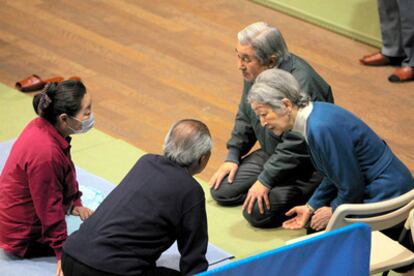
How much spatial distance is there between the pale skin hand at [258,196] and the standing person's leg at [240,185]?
161mm

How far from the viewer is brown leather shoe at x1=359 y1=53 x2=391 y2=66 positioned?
21.6 ft

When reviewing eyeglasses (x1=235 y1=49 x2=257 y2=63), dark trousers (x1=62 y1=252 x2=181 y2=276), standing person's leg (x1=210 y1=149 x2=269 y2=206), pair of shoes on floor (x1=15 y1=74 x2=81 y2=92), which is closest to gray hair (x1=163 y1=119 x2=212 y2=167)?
dark trousers (x1=62 y1=252 x2=181 y2=276)

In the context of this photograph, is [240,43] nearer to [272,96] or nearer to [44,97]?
[272,96]

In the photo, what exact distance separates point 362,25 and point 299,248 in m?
4.16

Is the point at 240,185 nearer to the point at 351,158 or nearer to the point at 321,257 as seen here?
the point at 351,158

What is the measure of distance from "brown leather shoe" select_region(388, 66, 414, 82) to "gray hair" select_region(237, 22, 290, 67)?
2147 millimetres

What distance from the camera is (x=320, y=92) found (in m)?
4.45

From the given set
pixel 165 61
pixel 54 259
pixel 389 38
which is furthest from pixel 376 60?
pixel 54 259

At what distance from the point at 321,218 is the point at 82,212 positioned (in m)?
1.13

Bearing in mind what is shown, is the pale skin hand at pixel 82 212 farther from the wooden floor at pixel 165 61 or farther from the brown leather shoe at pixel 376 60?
Result: the brown leather shoe at pixel 376 60

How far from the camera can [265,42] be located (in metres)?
4.38

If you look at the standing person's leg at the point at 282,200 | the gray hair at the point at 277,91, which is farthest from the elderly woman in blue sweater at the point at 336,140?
the standing person's leg at the point at 282,200

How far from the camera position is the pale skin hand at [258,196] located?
4.57 m

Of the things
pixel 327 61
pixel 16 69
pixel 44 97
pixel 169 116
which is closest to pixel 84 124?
pixel 44 97
